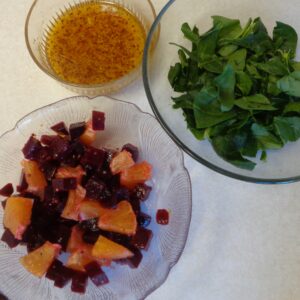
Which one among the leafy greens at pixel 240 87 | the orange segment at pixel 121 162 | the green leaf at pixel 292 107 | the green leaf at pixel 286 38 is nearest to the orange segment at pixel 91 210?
the orange segment at pixel 121 162

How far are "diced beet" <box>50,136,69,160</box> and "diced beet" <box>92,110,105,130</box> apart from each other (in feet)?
0.33

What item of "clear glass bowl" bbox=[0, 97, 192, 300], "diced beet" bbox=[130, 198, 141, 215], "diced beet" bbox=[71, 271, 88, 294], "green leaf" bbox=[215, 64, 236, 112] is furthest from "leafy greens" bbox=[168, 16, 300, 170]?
"diced beet" bbox=[71, 271, 88, 294]

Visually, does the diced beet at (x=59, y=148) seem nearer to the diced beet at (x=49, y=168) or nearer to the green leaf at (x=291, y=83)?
the diced beet at (x=49, y=168)

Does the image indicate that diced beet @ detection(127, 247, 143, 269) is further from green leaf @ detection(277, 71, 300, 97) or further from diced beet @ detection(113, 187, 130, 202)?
green leaf @ detection(277, 71, 300, 97)

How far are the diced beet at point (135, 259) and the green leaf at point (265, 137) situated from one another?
464 millimetres

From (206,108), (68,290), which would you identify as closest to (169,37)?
(206,108)

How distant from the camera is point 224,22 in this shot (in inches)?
46.0

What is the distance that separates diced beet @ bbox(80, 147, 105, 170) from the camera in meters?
1.14

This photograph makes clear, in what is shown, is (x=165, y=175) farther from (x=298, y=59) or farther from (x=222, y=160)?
(x=298, y=59)

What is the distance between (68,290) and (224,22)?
2.98 ft

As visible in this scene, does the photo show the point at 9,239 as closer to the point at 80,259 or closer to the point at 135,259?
the point at 80,259

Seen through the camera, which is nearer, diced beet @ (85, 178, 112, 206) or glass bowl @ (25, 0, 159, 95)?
diced beet @ (85, 178, 112, 206)

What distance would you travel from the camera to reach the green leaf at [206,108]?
1.04 metres

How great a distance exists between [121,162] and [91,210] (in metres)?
0.16
